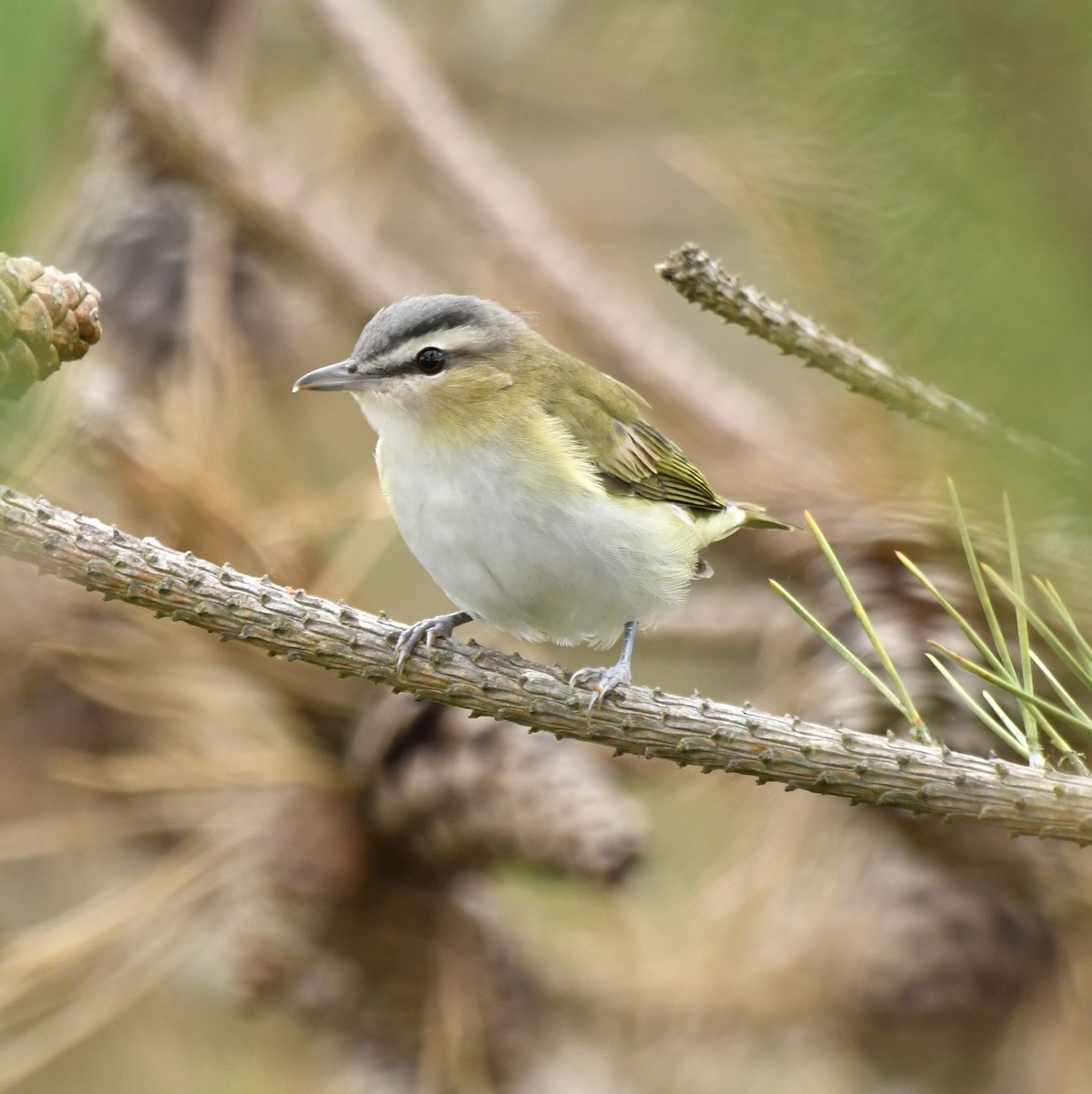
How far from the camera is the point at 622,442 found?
3115 mm

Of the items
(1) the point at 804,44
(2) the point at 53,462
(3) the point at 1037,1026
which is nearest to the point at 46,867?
(2) the point at 53,462

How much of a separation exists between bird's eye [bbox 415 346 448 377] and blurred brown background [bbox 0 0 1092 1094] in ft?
1.22

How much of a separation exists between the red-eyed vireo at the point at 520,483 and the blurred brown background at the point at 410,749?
19 cm

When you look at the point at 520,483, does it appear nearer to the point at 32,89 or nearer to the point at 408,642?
the point at 408,642

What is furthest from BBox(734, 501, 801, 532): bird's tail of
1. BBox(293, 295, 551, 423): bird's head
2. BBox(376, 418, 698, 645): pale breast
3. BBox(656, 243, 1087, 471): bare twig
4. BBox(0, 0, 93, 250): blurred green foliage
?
BBox(0, 0, 93, 250): blurred green foliage

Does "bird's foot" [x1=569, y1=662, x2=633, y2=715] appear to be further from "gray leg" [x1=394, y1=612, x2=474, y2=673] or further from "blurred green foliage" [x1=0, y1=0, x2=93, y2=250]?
"blurred green foliage" [x1=0, y1=0, x2=93, y2=250]

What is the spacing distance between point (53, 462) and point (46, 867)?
180cm

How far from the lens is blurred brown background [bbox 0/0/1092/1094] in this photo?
2.29 m

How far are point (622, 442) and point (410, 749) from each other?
3.45 ft

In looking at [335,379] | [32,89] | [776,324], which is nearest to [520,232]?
[335,379]

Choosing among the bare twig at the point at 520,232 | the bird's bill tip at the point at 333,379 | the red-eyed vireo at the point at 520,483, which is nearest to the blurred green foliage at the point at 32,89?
the red-eyed vireo at the point at 520,483

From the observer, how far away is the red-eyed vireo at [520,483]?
2.71 meters

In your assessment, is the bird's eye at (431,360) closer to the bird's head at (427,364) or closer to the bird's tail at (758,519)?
the bird's head at (427,364)

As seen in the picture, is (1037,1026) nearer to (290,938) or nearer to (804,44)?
(290,938)
